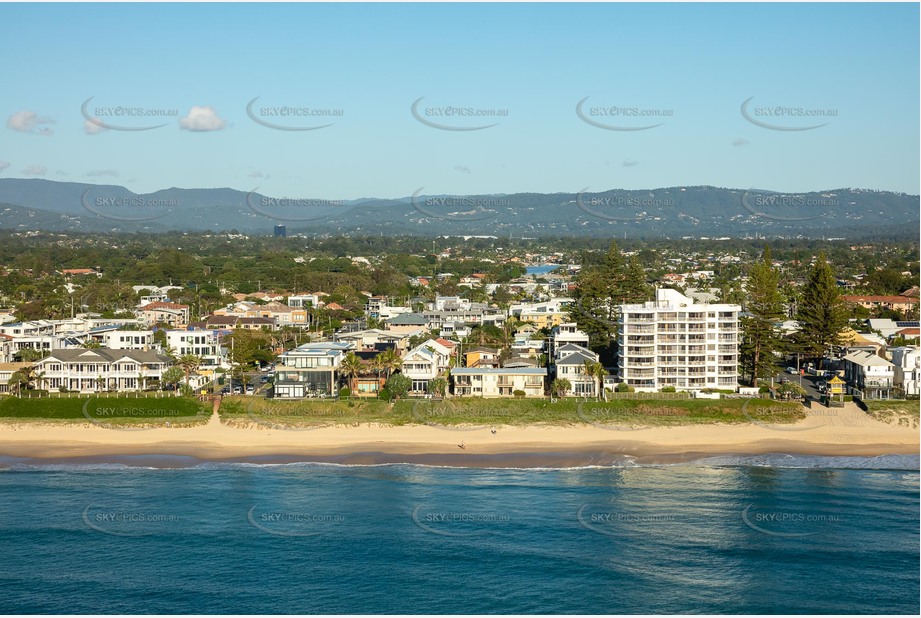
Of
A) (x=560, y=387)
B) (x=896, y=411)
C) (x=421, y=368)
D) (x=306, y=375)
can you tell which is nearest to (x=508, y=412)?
(x=560, y=387)

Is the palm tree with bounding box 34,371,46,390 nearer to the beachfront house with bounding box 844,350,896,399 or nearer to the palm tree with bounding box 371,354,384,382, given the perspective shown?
the palm tree with bounding box 371,354,384,382

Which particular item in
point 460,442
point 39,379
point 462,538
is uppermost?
point 39,379

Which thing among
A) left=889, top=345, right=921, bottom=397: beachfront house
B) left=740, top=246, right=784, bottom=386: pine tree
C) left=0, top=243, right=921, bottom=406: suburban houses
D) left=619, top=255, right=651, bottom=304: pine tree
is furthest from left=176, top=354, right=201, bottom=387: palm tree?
left=889, top=345, right=921, bottom=397: beachfront house

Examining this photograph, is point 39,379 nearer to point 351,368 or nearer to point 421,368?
point 351,368

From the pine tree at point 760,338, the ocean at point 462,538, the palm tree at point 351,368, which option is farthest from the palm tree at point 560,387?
the pine tree at point 760,338

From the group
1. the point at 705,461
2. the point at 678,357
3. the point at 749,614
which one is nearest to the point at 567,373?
the point at 678,357

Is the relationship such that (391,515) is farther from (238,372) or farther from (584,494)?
(238,372)
